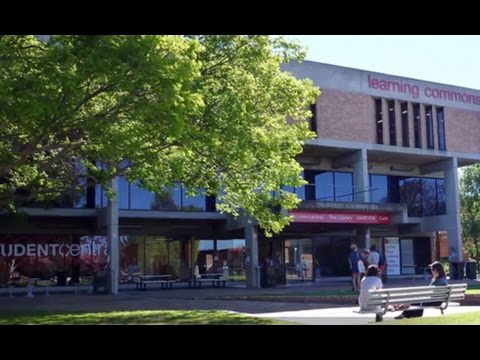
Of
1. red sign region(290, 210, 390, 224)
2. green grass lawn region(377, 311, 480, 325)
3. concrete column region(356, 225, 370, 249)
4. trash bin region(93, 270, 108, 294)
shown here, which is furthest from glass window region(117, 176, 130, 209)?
green grass lawn region(377, 311, 480, 325)

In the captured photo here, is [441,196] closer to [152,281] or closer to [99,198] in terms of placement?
[152,281]

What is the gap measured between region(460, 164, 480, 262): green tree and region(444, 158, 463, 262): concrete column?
10607 millimetres

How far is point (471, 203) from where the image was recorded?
153ft

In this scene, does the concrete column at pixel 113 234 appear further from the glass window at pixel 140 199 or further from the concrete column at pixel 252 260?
the concrete column at pixel 252 260

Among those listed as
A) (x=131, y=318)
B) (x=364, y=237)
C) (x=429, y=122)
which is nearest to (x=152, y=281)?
(x=364, y=237)

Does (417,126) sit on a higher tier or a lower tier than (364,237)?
higher

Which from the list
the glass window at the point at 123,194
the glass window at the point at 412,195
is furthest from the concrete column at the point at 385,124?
the glass window at the point at 123,194

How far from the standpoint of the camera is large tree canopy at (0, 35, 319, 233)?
34.7 ft

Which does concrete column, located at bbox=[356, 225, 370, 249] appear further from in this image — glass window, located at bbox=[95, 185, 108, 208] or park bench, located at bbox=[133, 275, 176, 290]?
glass window, located at bbox=[95, 185, 108, 208]

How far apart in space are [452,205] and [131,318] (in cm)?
2718
